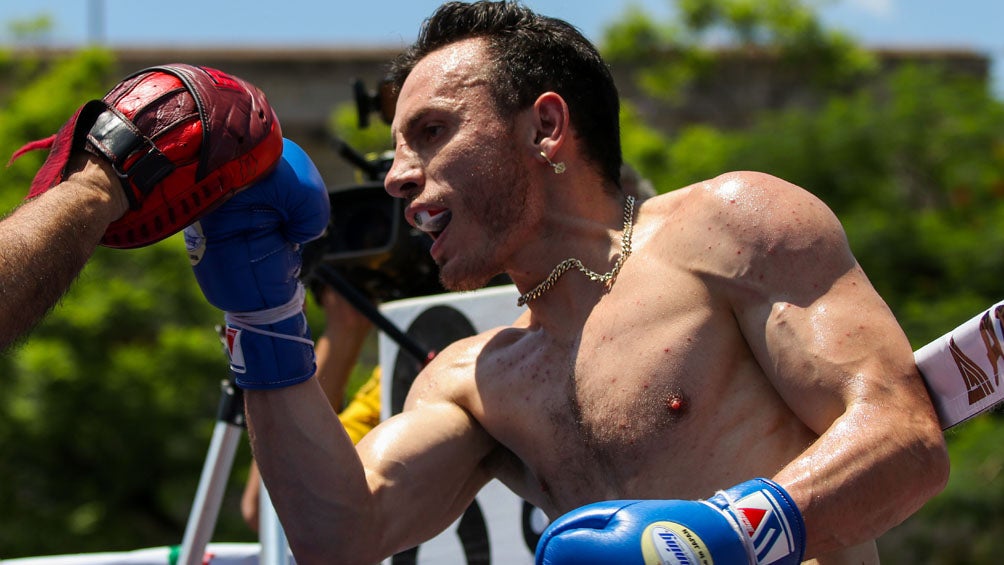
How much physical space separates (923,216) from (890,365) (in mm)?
7668

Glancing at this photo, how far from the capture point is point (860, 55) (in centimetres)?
1255

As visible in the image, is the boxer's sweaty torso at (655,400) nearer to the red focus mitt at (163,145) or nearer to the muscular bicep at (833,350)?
the muscular bicep at (833,350)

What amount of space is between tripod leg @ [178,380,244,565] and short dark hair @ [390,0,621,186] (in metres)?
1.00

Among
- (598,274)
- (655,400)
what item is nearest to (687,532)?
(655,400)

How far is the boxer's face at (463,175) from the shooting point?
2199mm

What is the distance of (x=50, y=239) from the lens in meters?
1.69

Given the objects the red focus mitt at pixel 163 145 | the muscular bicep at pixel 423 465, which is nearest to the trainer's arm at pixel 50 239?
the red focus mitt at pixel 163 145

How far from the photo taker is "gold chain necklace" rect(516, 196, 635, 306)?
2.21m

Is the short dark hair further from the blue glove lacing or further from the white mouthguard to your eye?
the blue glove lacing

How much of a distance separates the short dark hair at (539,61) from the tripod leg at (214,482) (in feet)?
3.29

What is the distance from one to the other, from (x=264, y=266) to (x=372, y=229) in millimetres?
1208

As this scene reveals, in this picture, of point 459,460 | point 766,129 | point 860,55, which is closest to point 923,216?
point 766,129

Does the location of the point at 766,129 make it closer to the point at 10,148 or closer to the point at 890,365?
the point at 10,148

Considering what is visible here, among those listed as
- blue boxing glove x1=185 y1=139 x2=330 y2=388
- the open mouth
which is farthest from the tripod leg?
the open mouth
